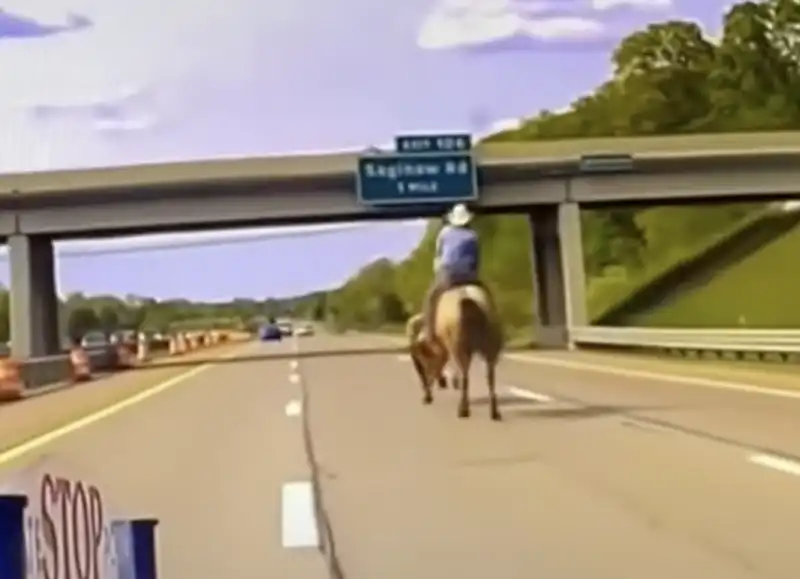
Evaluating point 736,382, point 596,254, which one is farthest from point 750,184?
point 736,382

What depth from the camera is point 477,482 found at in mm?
13148

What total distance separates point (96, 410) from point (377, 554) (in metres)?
17.8

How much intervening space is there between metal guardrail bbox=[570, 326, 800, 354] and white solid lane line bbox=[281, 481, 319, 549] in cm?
1772

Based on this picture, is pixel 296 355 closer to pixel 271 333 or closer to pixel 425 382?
pixel 271 333

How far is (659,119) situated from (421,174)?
38577mm

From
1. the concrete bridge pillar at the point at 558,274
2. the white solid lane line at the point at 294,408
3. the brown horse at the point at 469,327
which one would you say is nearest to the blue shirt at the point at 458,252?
the brown horse at the point at 469,327

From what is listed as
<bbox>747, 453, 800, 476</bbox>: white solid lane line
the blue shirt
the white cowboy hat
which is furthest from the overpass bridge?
<bbox>747, 453, 800, 476</bbox>: white solid lane line

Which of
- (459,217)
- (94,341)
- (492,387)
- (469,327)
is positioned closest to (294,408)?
(492,387)

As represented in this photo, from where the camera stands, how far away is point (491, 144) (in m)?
64.4

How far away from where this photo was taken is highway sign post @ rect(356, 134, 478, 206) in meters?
60.2

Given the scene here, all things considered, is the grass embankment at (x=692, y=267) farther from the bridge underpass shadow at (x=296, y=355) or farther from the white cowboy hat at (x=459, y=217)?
the white cowboy hat at (x=459, y=217)

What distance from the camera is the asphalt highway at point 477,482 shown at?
9.38 metres

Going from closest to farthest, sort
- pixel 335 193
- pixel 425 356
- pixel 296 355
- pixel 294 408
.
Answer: pixel 425 356
pixel 294 408
pixel 296 355
pixel 335 193

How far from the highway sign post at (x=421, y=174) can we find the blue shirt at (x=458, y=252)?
41.3 meters
